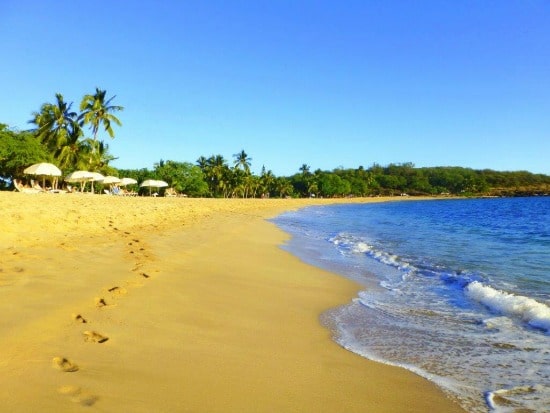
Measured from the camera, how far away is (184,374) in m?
2.88

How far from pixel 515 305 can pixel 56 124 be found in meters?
44.0

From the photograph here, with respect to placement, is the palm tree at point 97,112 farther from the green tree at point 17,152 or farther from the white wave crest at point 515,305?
the white wave crest at point 515,305

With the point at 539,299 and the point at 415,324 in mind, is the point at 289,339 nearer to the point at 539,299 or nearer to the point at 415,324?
the point at 415,324

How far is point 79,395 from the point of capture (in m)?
2.39

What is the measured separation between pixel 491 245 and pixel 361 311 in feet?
34.6

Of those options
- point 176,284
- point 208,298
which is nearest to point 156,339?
point 208,298

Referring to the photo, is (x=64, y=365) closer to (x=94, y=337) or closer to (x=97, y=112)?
(x=94, y=337)

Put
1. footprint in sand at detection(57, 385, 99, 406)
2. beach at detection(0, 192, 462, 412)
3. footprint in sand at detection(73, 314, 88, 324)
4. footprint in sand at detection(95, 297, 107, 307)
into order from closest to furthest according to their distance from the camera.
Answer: footprint in sand at detection(57, 385, 99, 406), beach at detection(0, 192, 462, 412), footprint in sand at detection(73, 314, 88, 324), footprint in sand at detection(95, 297, 107, 307)

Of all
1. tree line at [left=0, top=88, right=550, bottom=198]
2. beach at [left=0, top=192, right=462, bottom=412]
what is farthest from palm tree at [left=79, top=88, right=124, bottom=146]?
beach at [left=0, top=192, right=462, bottom=412]

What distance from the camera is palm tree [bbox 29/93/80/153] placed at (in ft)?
127

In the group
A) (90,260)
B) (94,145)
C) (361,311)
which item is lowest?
(361,311)

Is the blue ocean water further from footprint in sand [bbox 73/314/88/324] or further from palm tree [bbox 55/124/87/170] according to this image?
palm tree [bbox 55/124/87/170]

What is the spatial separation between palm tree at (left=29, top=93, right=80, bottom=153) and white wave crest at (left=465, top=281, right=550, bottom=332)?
40999mm

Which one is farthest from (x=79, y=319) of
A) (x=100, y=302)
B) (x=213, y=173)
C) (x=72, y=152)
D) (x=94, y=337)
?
(x=213, y=173)
